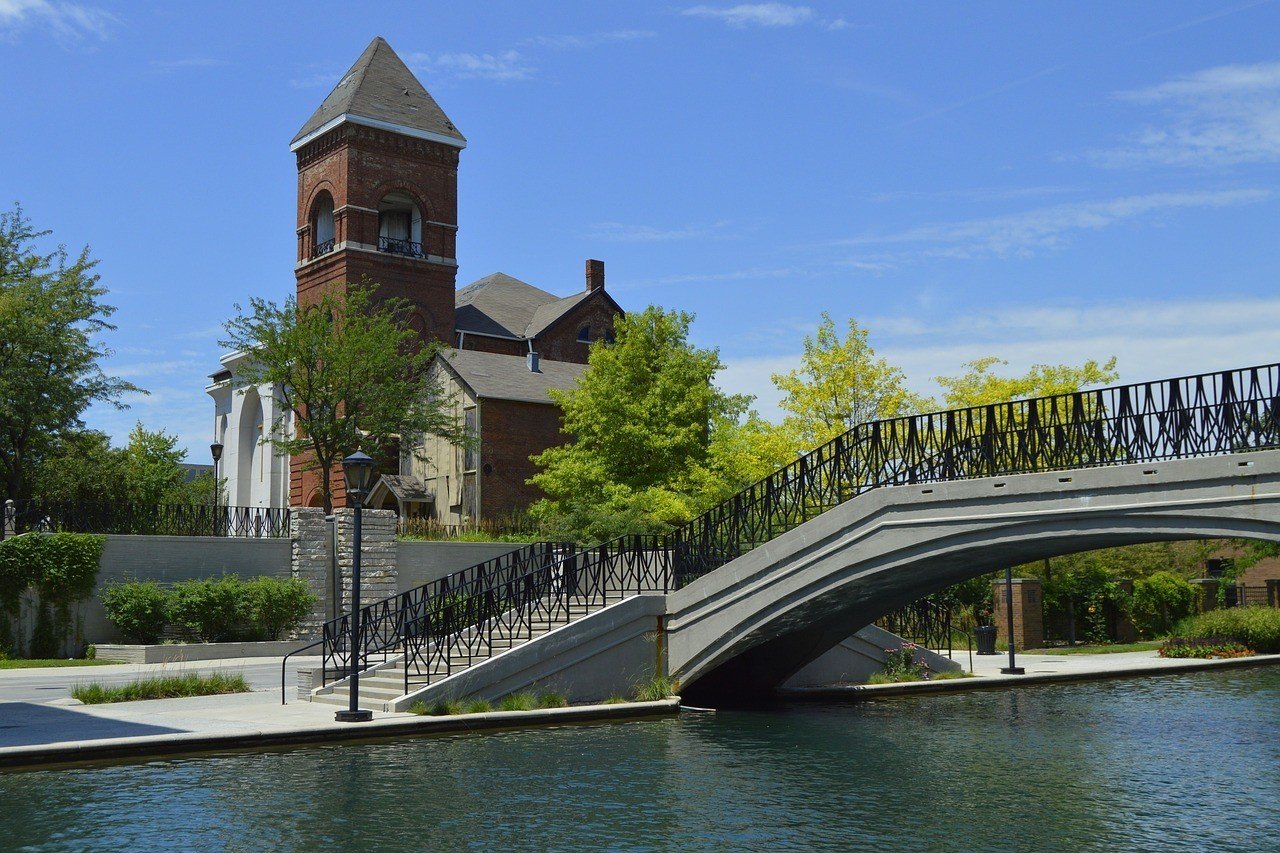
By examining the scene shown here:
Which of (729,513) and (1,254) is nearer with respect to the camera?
(729,513)

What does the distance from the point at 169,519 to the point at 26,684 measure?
10.4 m

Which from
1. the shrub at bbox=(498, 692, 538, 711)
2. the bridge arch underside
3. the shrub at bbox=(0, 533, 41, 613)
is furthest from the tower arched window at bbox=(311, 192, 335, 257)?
the shrub at bbox=(498, 692, 538, 711)

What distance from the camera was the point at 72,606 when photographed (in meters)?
29.6

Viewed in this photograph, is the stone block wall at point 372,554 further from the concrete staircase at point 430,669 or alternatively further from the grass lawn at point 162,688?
the concrete staircase at point 430,669

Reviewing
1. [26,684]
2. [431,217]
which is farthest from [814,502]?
[431,217]

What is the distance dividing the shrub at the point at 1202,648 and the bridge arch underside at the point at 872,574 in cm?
1167

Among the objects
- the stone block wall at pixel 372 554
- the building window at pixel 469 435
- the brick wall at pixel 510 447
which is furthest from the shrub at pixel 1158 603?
the building window at pixel 469 435

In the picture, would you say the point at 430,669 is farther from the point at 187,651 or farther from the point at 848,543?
the point at 187,651

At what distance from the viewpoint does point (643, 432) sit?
42.8 m

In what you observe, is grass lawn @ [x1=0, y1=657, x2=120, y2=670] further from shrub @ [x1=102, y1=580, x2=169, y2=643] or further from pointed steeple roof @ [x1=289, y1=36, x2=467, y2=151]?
pointed steeple roof @ [x1=289, y1=36, x2=467, y2=151]

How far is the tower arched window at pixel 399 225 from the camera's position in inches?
2181

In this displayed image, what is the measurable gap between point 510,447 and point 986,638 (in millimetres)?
22701

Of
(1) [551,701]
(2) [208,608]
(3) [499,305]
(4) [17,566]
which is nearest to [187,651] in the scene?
(2) [208,608]

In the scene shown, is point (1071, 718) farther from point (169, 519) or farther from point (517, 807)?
point (169, 519)
